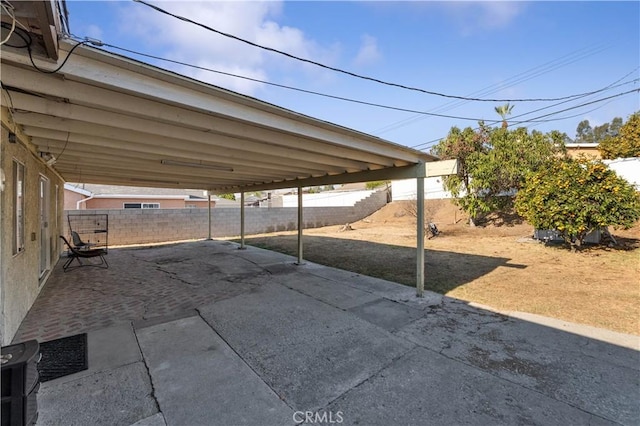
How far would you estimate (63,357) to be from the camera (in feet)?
9.60

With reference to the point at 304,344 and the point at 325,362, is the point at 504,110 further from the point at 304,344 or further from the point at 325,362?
the point at 325,362

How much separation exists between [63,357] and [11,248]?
134cm

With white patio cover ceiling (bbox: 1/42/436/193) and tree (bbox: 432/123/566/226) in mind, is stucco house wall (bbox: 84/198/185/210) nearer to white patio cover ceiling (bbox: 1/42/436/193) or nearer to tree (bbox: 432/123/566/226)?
white patio cover ceiling (bbox: 1/42/436/193)

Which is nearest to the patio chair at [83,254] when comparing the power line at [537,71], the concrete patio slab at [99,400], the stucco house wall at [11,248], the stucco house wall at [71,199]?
the stucco house wall at [11,248]

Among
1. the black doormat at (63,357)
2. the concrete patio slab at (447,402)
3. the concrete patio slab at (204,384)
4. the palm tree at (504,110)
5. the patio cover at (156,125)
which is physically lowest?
the black doormat at (63,357)

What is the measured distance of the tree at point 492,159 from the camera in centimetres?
1180

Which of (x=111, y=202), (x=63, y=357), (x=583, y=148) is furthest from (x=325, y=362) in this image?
(x=583, y=148)

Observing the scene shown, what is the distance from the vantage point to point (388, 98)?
900cm

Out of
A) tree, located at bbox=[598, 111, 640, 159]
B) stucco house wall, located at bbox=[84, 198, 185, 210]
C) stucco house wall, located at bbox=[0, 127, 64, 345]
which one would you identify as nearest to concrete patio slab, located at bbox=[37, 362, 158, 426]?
stucco house wall, located at bbox=[0, 127, 64, 345]

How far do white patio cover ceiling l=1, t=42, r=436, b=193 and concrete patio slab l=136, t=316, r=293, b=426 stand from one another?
2351mm

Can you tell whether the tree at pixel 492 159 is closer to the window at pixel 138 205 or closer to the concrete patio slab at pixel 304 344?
the concrete patio slab at pixel 304 344

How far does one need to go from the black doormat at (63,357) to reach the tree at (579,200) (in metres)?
10.0

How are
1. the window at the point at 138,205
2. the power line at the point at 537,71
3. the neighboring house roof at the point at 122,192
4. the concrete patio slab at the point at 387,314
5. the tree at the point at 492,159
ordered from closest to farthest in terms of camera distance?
1. the concrete patio slab at the point at 387,314
2. the power line at the point at 537,71
3. the tree at the point at 492,159
4. the neighboring house roof at the point at 122,192
5. the window at the point at 138,205

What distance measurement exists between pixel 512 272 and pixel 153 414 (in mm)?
6851
